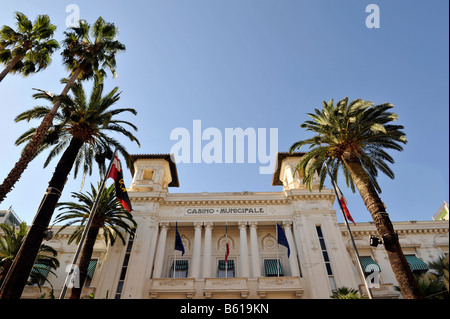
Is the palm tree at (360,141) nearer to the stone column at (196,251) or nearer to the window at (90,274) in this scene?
the stone column at (196,251)

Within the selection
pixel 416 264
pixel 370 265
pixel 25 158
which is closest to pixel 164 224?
pixel 25 158

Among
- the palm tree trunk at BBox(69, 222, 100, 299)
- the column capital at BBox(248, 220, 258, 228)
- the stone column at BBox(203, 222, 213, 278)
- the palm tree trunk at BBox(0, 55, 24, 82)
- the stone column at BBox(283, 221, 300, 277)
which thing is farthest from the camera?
the column capital at BBox(248, 220, 258, 228)

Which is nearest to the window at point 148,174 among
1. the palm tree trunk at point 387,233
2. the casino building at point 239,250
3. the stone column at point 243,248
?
the casino building at point 239,250

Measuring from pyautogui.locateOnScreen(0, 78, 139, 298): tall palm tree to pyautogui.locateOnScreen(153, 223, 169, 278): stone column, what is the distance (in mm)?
11320

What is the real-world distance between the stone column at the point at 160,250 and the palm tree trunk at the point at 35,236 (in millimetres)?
14203

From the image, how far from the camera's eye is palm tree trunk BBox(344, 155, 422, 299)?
46.0 feet

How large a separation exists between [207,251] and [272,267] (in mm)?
6484

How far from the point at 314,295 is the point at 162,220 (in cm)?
1630

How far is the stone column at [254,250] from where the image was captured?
1034 inches

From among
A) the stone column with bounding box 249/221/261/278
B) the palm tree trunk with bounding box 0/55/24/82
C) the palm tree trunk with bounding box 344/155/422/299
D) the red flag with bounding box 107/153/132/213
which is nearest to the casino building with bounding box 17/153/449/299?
the stone column with bounding box 249/221/261/278

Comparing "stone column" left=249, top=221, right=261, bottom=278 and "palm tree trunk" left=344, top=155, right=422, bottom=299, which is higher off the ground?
"stone column" left=249, top=221, right=261, bottom=278

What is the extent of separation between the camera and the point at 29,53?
65.2 feet

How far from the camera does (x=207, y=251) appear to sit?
27859mm
